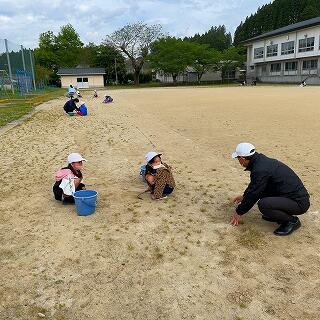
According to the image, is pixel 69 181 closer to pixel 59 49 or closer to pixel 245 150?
pixel 245 150

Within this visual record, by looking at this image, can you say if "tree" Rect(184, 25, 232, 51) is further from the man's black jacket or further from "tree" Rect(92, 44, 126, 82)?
the man's black jacket

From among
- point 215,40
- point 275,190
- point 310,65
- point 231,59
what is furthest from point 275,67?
point 275,190

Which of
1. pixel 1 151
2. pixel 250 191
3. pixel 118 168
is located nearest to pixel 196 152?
pixel 118 168

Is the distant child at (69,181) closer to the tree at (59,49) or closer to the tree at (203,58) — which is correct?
the tree at (203,58)

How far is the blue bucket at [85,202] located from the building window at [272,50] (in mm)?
A: 56833

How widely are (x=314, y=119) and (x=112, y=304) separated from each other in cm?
1168

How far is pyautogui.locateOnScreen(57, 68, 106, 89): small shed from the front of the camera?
61562 millimetres

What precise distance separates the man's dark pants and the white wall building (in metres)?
47.6

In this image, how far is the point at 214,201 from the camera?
194 inches

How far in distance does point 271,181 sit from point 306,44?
5144cm

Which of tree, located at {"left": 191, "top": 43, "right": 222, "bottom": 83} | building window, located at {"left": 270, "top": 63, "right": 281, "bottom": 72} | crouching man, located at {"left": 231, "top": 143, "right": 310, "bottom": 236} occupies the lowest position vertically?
crouching man, located at {"left": 231, "top": 143, "right": 310, "bottom": 236}

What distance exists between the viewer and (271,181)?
3.85 meters

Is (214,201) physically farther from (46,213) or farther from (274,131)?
(274,131)

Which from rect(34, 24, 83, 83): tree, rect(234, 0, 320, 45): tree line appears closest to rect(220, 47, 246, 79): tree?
rect(234, 0, 320, 45): tree line
